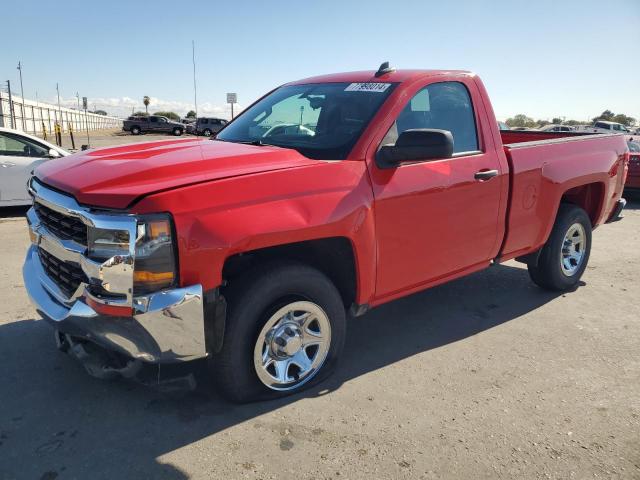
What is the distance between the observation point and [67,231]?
2.65 meters

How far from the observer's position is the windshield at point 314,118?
3279 mm

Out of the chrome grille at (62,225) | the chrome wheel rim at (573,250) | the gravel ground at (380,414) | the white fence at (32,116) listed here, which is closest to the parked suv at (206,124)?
the white fence at (32,116)

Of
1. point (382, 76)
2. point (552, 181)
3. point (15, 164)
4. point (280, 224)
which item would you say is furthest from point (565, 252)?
point (15, 164)

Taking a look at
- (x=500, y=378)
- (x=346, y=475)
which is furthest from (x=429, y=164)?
(x=346, y=475)

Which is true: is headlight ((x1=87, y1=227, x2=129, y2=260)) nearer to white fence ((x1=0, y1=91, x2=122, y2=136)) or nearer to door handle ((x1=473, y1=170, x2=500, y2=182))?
door handle ((x1=473, y1=170, x2=500, y2=182))

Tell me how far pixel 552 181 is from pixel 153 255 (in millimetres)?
3458

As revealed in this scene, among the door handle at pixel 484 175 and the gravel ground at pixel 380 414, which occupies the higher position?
the door handle at pixel 484 175

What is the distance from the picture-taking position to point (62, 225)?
2.69 meters

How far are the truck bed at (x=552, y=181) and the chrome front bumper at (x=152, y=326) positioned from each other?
8.86ft

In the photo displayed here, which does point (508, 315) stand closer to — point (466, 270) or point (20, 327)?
point (466, 270)

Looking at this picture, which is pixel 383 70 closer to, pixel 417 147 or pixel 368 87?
pixel 368 87

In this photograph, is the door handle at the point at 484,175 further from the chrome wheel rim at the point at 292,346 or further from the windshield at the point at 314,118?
the chrome wheel rim at the point at 292,346

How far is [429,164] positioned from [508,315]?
1888mm

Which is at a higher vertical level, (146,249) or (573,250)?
(146,249)
